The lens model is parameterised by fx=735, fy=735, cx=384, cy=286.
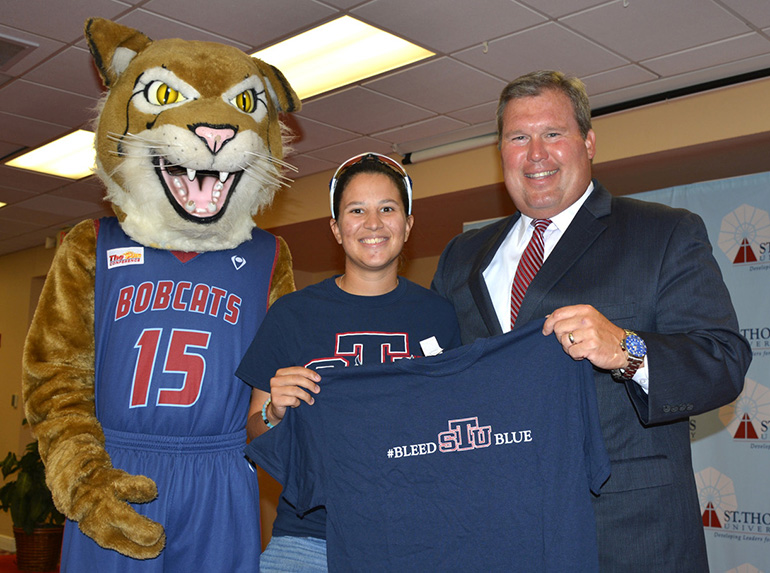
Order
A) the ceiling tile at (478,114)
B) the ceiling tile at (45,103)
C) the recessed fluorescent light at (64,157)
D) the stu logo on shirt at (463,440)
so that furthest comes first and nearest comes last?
the recessed fluorescent light at (64,157), the ceiling tile at (478,114), the ceiling tile at (45,103), the stu logo on shirt at (463,440)

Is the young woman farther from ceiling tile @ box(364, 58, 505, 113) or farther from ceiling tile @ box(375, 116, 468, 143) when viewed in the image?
ceiling tile @ box(375, 116, 468, 143)

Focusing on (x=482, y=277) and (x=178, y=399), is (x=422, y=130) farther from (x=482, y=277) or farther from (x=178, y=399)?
(x=178, y=399)

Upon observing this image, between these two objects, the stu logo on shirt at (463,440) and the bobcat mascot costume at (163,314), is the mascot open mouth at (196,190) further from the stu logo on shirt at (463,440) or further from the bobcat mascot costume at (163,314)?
the stu logo on shirt at (463,440)

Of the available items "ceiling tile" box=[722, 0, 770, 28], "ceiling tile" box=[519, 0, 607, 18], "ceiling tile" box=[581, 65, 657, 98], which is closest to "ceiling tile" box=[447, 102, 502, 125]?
"ceiling tile" box=[581, 65, 657, 98]

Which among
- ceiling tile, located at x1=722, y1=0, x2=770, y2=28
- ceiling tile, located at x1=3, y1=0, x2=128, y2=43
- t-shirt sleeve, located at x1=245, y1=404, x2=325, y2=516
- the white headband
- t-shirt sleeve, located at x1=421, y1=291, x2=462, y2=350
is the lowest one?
t-shirt sleeve, located at x1=245, y1=404, x2=325, y2=516

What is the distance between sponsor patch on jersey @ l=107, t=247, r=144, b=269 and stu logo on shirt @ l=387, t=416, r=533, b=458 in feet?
3.80

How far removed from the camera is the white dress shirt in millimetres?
2111

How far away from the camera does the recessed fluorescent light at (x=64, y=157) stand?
19.9 ft

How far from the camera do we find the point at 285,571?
1.85m

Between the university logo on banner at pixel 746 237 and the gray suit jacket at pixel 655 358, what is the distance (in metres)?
2.72

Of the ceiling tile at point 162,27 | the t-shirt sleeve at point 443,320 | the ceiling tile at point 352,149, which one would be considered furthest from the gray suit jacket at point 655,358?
the ceiling tile at point 352,149

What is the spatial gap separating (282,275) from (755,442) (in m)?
3.11

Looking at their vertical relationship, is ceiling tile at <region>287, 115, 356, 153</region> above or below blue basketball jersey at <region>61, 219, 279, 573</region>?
above

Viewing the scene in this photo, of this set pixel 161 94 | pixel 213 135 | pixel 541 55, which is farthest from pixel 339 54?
pixel 213 135
